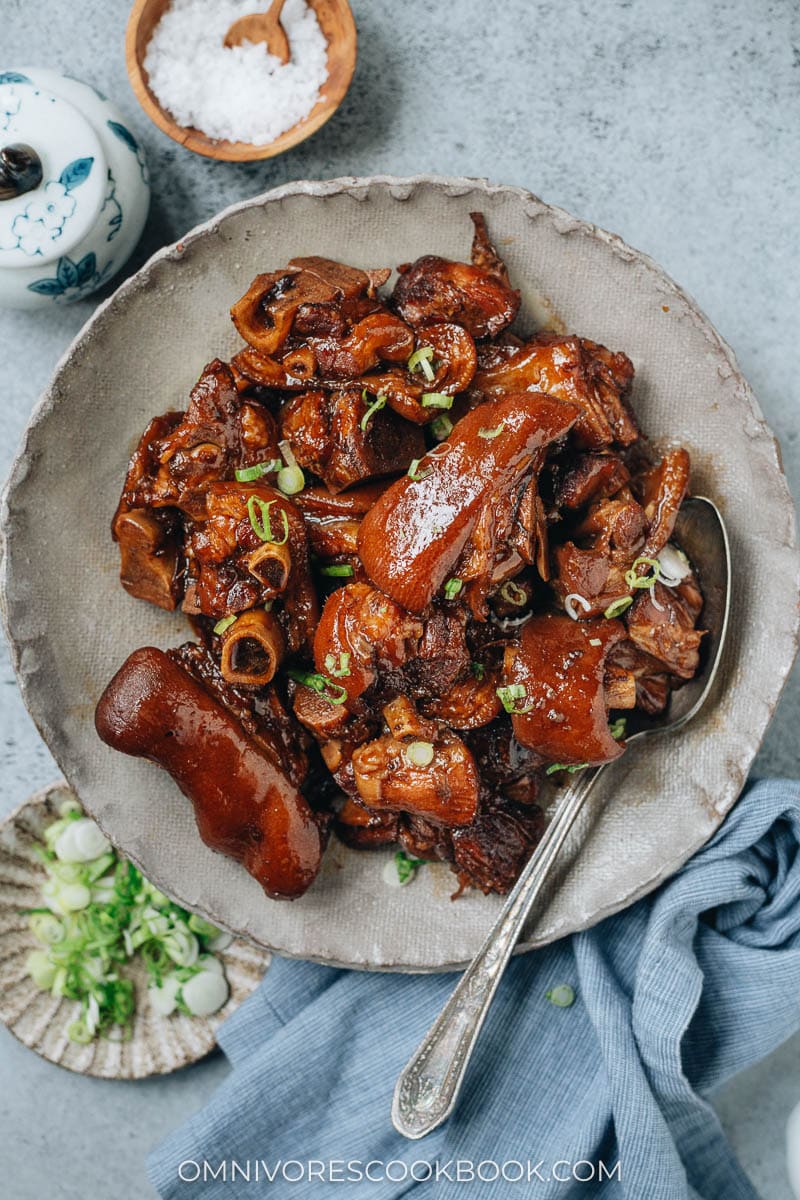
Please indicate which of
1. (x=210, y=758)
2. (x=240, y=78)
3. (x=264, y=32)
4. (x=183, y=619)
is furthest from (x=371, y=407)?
(x=264, y=32)

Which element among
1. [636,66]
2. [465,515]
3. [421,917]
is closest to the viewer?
[465,515]

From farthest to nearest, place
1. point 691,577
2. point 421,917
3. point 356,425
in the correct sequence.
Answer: point 421,917 → point 691,577 → point 356,425

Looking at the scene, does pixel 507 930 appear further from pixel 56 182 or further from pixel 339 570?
pixel 56 182

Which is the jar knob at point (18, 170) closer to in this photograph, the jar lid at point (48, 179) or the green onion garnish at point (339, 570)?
the jar lid at point (48, 179)

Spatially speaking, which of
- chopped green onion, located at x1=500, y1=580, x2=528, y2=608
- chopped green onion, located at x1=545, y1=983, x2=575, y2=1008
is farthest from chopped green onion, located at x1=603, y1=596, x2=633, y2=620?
chopped green onion, located at x1=545, y1=983, x2=575, y2=1008

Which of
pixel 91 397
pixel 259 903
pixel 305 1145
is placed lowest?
pixel 305 1145

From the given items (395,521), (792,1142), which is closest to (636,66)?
(395,521)

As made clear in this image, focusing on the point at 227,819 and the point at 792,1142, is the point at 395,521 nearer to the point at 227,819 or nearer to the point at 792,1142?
the point at 227,819
